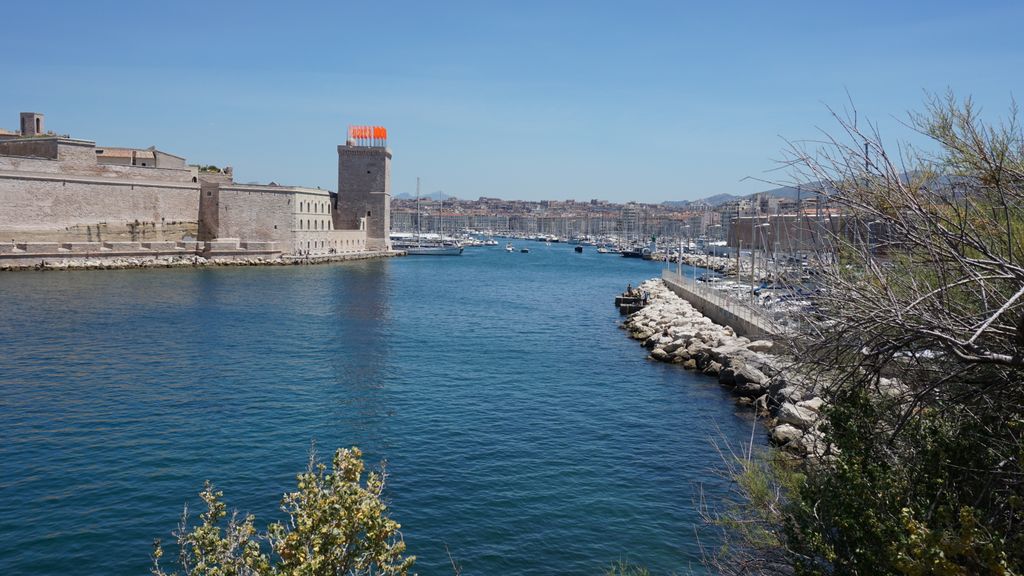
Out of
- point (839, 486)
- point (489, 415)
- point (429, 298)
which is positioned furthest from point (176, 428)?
point (429, 298)

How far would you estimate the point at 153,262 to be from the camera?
4231cm

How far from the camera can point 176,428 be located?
12.8 m

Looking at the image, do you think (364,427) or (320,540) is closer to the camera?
(320,540)

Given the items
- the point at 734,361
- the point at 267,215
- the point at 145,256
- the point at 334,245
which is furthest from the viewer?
the point at 334,245

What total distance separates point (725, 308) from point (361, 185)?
4063 cm

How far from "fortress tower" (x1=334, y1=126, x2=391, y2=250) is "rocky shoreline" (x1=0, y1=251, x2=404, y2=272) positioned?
21.4 feet

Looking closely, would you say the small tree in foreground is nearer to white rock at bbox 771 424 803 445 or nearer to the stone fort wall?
white rock at bbox 771 424 803 445

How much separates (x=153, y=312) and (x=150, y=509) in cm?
1784

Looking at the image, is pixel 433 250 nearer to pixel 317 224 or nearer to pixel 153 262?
pixel 317 224

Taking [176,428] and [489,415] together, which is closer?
[176,428]

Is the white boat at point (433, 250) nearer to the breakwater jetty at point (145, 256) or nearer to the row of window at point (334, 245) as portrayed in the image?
the row of window at point (334, 245)

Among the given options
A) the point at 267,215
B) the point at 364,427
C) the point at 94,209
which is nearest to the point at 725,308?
the point at 364,427

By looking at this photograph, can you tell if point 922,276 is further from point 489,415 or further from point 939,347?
point 489,415

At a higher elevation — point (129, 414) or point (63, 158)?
point (63, 158)
